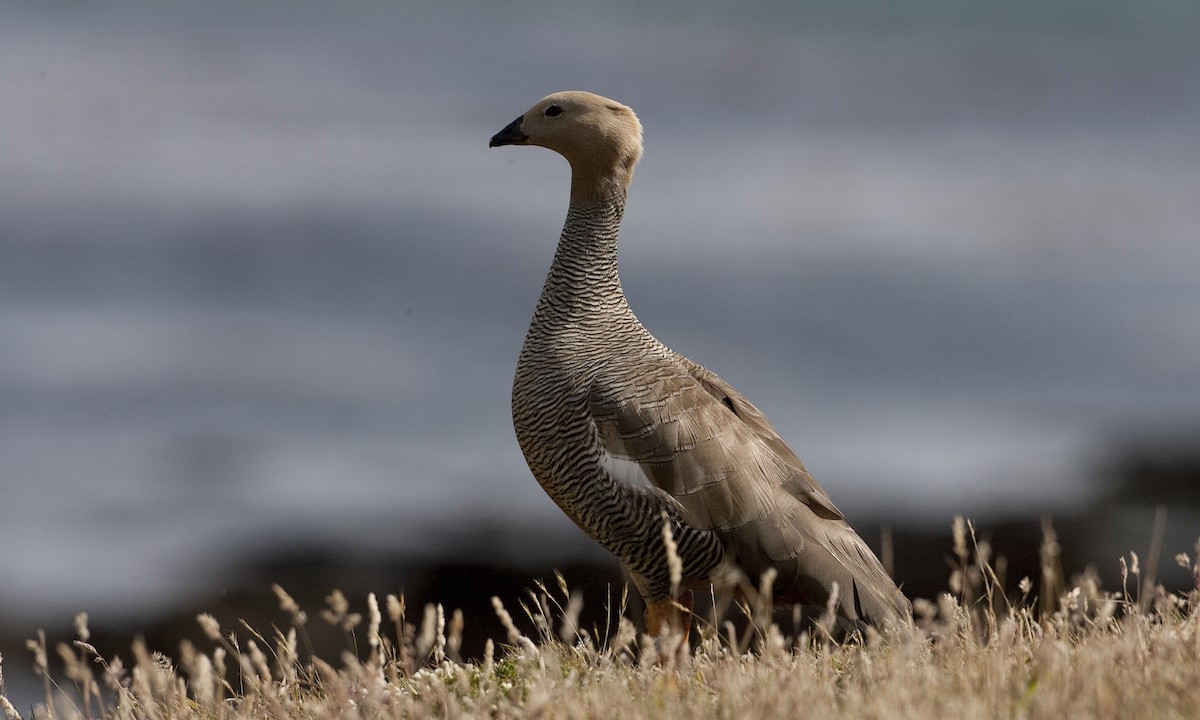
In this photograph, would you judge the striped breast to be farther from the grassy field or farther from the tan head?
the grassy field

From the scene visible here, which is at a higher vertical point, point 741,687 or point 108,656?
point 741,687

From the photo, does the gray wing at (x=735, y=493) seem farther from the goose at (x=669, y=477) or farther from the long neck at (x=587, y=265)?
the long neck at (x=587, y=265)

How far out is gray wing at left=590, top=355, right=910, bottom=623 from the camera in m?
5.89

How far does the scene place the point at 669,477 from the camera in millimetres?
5945

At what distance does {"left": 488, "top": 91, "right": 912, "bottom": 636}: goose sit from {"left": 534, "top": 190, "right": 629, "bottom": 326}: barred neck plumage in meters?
0.05

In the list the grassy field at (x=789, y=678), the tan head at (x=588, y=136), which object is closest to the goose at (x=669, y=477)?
the tan head at (x=588, y=136)

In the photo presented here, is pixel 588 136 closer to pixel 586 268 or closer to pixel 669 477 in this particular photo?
→ pixel 586 268

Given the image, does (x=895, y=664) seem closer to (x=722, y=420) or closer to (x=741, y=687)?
(x=741, y=687)

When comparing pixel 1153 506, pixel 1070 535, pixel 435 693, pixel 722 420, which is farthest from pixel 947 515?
pixel 435 693

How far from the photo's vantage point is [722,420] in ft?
20.2

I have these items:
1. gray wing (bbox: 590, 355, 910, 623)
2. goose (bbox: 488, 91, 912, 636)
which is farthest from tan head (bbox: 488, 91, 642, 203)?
gray wing (bbox: 590, 355, 910, 623)

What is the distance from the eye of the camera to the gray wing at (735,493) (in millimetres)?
5895

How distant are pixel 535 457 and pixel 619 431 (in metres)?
0.43

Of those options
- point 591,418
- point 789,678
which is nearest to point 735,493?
point 591,418
